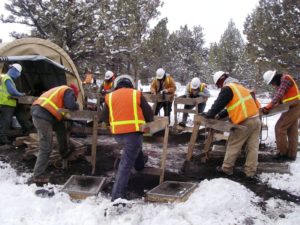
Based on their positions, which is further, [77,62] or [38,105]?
[77,62]

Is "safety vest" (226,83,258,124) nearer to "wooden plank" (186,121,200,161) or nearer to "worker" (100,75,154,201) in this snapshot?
"wooden plank" (186,121,200,161)

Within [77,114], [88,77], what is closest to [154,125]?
[77,114]

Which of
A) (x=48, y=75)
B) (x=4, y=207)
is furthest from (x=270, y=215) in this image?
(x=48, y=75)

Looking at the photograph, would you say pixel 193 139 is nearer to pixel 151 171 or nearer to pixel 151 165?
pixel 151 165

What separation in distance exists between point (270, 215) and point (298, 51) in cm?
1034

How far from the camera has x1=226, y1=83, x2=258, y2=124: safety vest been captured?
18.8 ft

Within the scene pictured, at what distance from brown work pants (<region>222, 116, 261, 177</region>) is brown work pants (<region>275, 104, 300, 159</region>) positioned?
1.22 metres

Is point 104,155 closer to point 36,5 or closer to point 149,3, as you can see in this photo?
point 36,5

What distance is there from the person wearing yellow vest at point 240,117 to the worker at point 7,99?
14.4 ft

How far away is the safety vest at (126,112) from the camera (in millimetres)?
Answer: 4773

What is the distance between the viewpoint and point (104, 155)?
23.8ft

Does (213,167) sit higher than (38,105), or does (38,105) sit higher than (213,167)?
(38,105)

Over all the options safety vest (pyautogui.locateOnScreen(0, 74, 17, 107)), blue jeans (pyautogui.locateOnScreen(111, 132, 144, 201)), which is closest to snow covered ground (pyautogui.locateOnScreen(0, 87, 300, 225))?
blue jeans (pyautogui.locateOnScreen(111, 132, 144, 201))

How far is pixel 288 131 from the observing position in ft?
23.1
